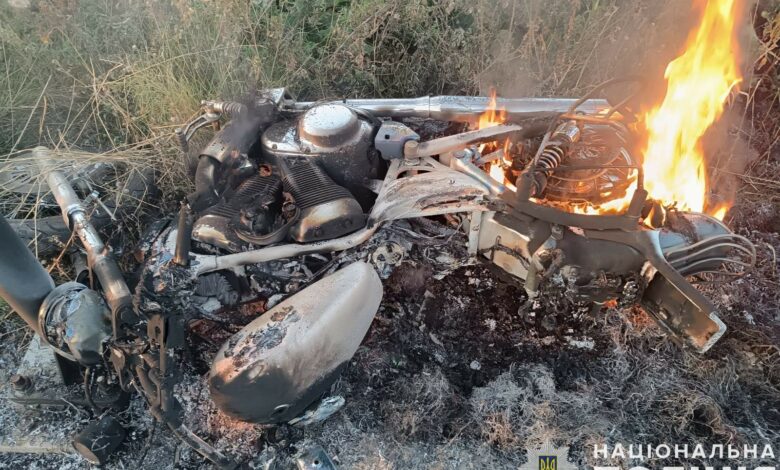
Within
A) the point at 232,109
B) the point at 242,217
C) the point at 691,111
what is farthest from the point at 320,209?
the point at 691,111

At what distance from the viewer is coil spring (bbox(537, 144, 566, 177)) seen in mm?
2785

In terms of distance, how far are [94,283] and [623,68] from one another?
14.3 ft

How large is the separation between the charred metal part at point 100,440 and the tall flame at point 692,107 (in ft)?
10.8

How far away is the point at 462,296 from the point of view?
11.6ft

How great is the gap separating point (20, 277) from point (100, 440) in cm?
93

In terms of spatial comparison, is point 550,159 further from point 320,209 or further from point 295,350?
point 295,350

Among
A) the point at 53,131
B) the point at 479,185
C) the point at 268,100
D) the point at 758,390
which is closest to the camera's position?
the point at 479,185

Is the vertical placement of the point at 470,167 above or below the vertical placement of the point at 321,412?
above

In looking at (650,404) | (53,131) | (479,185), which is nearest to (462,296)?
(479,185)

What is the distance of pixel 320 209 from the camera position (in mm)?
2938

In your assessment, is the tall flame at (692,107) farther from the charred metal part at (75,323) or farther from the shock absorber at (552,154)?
the charred metal part at (75,323)

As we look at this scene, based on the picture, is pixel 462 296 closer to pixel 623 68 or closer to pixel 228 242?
pixel 228 242

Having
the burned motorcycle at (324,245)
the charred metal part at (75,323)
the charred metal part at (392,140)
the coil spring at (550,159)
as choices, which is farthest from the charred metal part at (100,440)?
the coil spring at (550,159)

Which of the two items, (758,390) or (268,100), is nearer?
(758,390)
